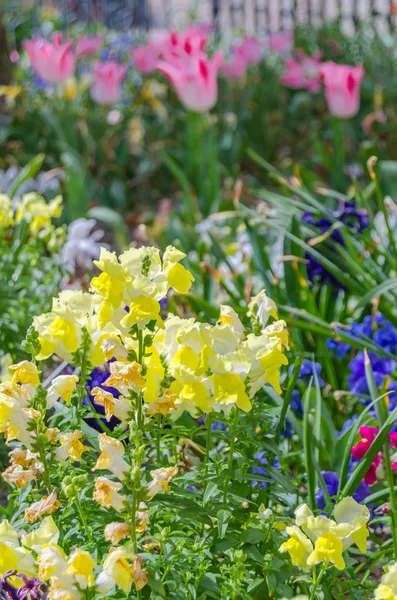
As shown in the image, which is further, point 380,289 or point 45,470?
point 380,289

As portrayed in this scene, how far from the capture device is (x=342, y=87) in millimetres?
4000

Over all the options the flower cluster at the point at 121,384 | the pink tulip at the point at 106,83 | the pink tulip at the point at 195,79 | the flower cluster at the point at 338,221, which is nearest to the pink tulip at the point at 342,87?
the pink tulip at the point at 195,79

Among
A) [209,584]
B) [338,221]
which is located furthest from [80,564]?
[338,221]

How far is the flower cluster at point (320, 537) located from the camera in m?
1.17

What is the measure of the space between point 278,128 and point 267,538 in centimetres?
441

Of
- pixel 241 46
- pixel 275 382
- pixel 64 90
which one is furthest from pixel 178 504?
pixel 241 46

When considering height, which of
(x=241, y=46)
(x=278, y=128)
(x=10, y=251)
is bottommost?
(x=278, y=128)

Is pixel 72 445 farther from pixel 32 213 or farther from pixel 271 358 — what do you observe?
pixel 32 213

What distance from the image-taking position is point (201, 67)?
3.79 metres

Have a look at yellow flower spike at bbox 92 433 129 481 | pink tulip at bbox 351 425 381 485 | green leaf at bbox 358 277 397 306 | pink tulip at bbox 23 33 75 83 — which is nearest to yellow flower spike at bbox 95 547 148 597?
yellow flower spike at bbox 92 433 129 481

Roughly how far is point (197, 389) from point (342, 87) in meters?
2.97

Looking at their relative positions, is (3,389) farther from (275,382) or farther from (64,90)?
(64,90)

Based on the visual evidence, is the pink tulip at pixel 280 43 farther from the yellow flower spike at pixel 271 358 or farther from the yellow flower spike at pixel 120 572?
the yellow flower spike at pixel 120 572

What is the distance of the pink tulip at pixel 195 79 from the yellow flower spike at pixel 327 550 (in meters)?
2.91
